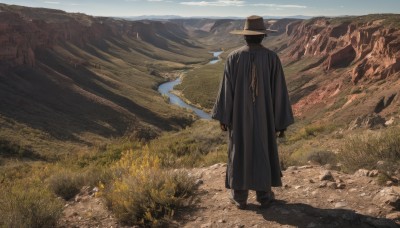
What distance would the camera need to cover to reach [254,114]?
5.46 m

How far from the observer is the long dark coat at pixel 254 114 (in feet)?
17.8

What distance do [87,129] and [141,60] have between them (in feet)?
245

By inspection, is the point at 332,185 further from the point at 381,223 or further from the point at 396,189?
the point at 381,223

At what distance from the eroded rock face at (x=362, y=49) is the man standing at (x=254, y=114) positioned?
34.5 meters

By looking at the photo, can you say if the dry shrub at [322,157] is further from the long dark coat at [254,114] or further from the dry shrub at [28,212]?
the dry shrub at [28,212]

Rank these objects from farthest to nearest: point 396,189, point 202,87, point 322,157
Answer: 1. point 202,87
2. point 322,157
3. point 396,189

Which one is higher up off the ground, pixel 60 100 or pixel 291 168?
pixel 291 168

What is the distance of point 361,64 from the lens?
42.0 metres

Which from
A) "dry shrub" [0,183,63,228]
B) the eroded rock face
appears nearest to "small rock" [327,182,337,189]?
"dry shrub" [0,183,63,228]

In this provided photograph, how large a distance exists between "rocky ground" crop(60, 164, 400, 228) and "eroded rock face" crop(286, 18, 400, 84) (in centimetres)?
3354

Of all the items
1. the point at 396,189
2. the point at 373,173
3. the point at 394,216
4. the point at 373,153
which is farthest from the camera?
the point at 373,153

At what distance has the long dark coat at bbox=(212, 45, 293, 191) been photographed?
5430mm

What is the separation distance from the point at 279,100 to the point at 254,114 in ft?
1.41

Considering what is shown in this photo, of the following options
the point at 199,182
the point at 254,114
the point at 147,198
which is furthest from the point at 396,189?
the point at 147,198
